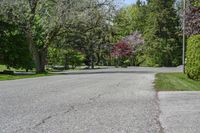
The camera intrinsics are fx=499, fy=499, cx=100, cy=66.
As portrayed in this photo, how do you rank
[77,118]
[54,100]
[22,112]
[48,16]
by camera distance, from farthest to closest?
[48,16] → [54,100] → [22,112] → [77,118]

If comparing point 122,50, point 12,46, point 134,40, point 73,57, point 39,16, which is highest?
point 39,16

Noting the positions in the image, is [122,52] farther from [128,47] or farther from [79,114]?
[79,114]

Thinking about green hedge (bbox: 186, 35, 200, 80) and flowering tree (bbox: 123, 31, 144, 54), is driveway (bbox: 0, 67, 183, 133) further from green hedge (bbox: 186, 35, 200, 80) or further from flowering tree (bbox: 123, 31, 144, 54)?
flowering tree (bbox: 123, 31, 144, 54)

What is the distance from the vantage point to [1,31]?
45.6 m

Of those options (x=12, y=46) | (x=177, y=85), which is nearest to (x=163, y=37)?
(x=12, y=46)


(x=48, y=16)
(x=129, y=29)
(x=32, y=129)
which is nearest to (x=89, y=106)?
(x=32, y=129)

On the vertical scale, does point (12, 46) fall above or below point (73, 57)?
above

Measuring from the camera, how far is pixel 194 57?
28.0 m

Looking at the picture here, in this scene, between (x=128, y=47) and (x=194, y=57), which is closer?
(x=194, y=57)

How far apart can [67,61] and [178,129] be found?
64.2 metres

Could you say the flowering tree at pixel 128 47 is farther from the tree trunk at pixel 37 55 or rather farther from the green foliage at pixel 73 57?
the tree trunk at pixel 37 55

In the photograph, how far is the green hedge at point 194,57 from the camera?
27609mm

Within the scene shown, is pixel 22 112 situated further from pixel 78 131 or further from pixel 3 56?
pixel 3 56

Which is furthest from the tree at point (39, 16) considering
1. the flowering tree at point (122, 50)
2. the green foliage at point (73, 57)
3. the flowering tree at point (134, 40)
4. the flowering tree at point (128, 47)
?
the flowering tree at point (134, 40)
